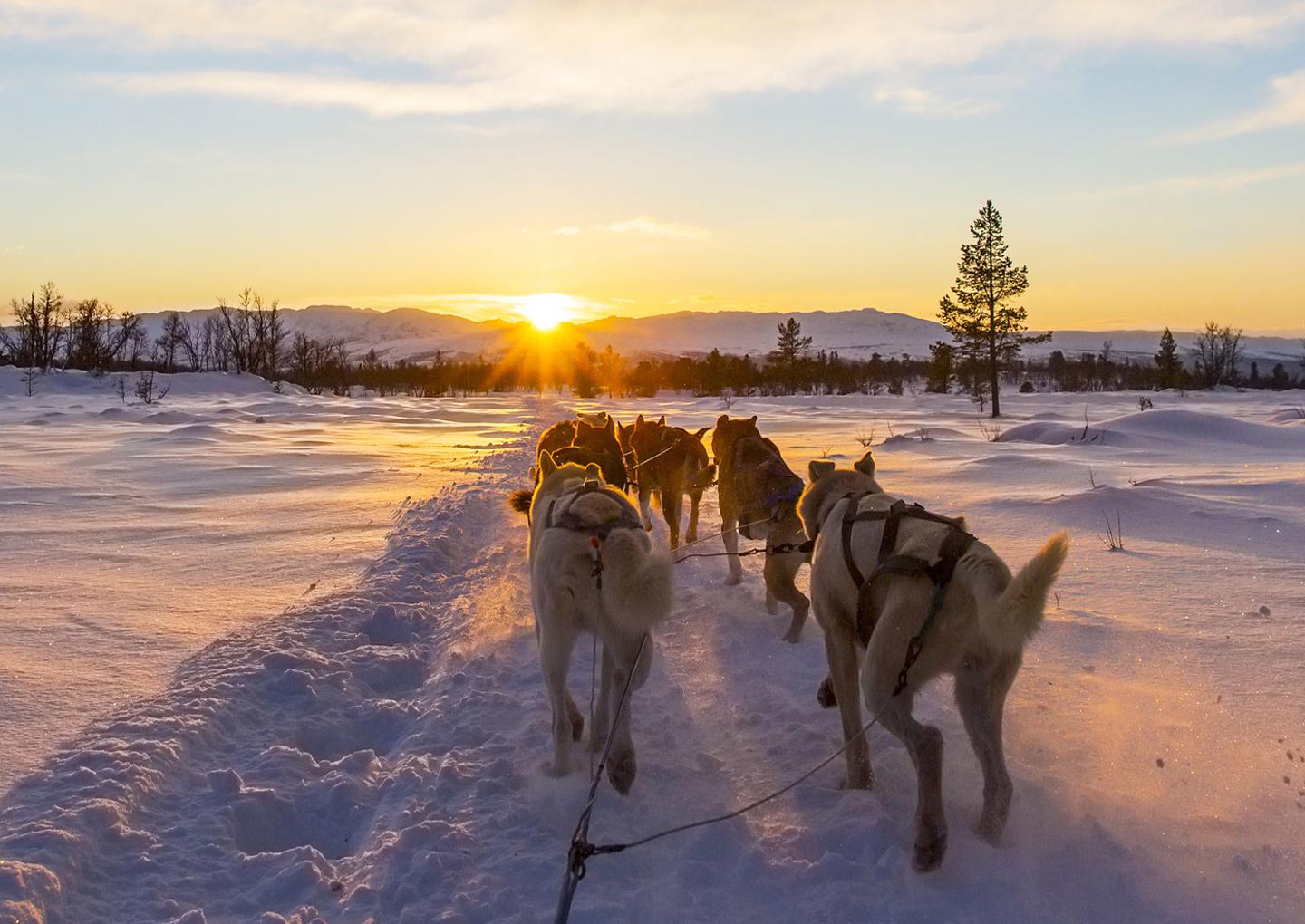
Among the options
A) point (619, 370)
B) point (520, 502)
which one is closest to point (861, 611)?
point (520, 502)

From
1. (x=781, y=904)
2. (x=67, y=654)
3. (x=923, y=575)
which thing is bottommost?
(x=781, y=904)

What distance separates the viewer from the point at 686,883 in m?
3.07

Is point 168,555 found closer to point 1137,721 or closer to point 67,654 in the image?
point 67,654

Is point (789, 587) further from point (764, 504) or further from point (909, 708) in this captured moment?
point (909, 708)

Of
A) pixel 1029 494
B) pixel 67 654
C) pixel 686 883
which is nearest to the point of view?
pixel 686 883

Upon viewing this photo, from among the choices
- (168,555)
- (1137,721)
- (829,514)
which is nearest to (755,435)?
(829,514)

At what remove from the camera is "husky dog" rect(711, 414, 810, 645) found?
5.99 m

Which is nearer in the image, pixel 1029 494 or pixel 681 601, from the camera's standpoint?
pixel 681 601

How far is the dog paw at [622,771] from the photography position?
12.1ft

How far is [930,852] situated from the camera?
9.97 feet

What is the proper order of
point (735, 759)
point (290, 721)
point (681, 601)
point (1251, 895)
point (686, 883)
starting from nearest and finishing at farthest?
point (1251, 895)
point (686, 883)
point (735, 759)
point (290, 721)
point (681, 601)

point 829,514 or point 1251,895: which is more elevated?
point 829,514

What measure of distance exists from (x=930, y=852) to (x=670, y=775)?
51.1 inches

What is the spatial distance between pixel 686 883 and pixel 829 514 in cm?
186
